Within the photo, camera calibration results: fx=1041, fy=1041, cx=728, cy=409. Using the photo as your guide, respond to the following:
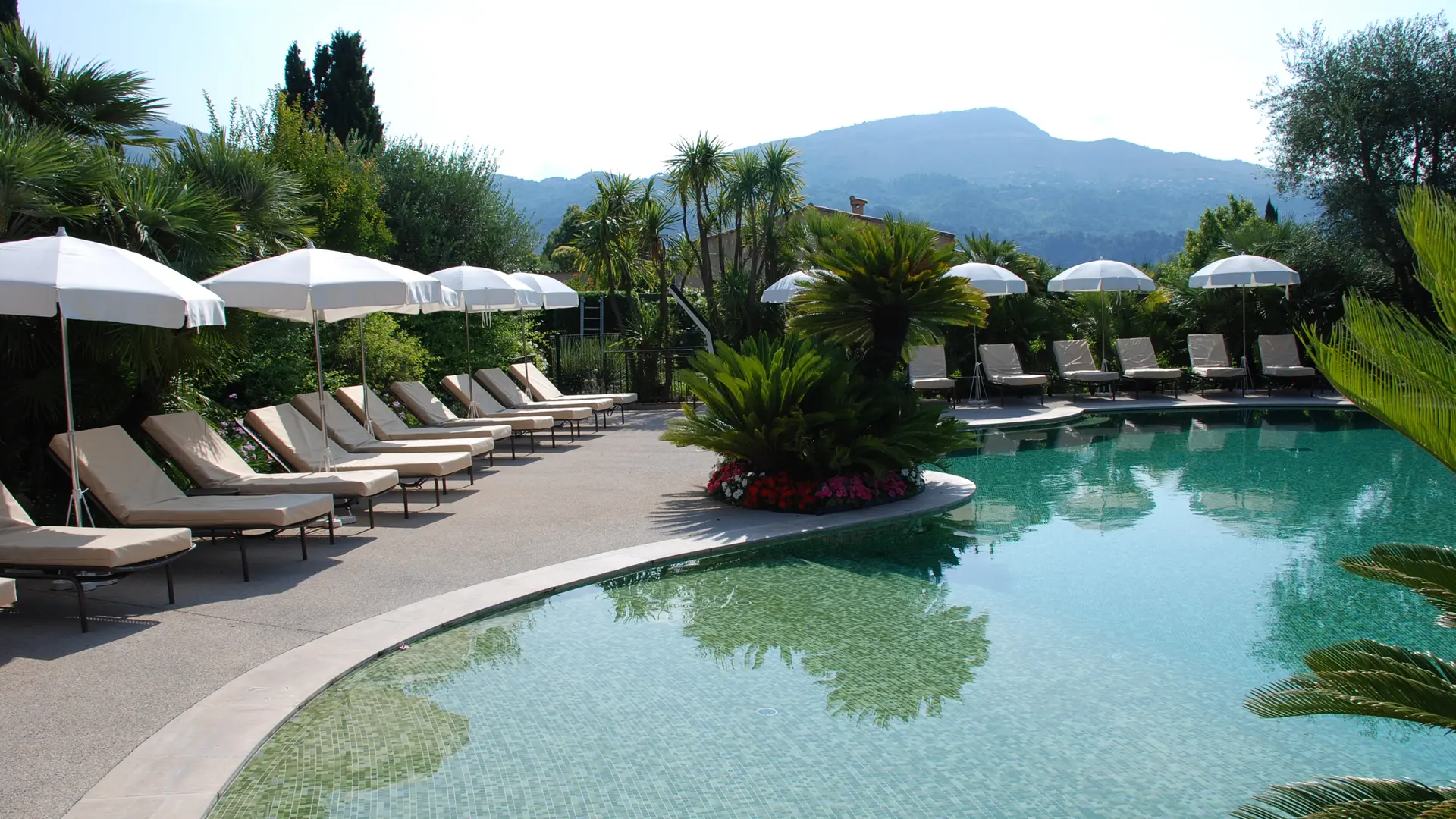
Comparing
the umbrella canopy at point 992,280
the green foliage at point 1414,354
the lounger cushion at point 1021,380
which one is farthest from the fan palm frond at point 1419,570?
the lounger cushion at point 1021,380

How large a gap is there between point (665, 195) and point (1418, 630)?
49.1 feet

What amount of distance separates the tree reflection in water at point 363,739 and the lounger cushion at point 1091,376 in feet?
46.9

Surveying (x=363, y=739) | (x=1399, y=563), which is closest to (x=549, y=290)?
(x=363, y=739)

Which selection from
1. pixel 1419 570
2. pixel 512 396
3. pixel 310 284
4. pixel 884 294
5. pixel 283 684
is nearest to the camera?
pixel 1419 570

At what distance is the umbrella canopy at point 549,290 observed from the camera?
15482 millimetres

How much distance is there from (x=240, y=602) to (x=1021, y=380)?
13928 mm

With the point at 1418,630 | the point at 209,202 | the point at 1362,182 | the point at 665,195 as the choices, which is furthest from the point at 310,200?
the point at 1362,182

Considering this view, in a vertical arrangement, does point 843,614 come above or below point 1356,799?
below

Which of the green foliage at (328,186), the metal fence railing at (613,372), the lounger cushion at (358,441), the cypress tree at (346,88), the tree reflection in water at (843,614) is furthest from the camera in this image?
the cypress tree at (346,88)

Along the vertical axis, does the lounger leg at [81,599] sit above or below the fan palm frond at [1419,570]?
below

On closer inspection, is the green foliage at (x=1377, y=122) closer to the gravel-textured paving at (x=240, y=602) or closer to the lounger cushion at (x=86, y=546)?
the gravel-textured paving at (x=240, y=602)

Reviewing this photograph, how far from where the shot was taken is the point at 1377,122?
58.7ft

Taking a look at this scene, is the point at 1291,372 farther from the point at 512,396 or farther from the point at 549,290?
the point at 512,396

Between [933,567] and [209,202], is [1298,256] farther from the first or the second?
[209,202]
